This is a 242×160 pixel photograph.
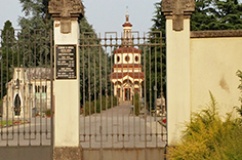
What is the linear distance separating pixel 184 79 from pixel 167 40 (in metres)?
0.93

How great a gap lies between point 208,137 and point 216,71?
1.67 meters

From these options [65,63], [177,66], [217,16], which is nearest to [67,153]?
[65,63]

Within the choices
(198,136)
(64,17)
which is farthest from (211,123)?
(64,17)

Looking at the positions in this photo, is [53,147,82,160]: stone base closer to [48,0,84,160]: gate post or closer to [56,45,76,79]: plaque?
[48,0,84,160]: gate post

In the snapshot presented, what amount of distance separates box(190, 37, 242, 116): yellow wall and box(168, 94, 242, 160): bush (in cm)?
28

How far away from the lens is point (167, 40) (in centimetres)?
982

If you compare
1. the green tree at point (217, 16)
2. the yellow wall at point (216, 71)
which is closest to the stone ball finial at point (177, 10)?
the yellow wall at point (216, 71)

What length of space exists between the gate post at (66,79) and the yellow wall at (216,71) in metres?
2.59

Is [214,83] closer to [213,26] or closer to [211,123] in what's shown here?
[211,123]

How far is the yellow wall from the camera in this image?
984 centimetres

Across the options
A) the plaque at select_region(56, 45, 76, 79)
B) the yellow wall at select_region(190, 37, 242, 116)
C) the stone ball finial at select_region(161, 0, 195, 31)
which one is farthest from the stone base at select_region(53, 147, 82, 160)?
the stone ball finial at select_region(161, 0, 195, 31)

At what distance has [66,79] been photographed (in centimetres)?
984

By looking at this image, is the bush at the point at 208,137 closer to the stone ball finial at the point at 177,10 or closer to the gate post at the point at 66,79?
the stone ball finial at the point at 177,10

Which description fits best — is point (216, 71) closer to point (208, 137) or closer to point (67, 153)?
point (208, 137)
